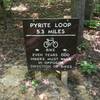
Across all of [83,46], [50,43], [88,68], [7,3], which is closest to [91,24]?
[83,46]

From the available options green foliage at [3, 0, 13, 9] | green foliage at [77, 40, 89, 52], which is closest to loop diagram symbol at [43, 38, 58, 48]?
green foliage at [77, 40, 89, 52]

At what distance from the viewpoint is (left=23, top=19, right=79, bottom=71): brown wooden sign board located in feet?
11.5

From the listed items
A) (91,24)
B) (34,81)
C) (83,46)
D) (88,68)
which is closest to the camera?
(34,81)

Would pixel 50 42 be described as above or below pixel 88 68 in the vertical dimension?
above

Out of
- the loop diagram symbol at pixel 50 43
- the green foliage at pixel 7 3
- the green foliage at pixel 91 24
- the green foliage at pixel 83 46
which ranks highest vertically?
the green foliage at pixel 7 3

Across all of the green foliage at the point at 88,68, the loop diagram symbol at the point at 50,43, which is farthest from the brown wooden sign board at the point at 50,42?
the green foliage at the point at 88,68

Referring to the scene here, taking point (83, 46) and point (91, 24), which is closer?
point (83, 46)

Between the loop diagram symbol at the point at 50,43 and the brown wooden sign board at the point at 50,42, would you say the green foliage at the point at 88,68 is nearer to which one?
the brown wooden sign board at the point at 50,42

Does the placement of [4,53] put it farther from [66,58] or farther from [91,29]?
[91,29]

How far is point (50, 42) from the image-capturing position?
3643 mm

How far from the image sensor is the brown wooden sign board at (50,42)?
11.5ft

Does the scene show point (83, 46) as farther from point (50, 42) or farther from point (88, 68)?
point (50, 42)

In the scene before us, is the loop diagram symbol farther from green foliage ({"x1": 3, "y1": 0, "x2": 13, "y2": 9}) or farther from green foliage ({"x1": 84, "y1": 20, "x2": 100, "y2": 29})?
green foliage ({"x1": 3, "y1": 0, "x2": 13, "y2": 9})

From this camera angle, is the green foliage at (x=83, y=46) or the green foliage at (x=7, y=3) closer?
the green foliage at (x=83, y=46)
